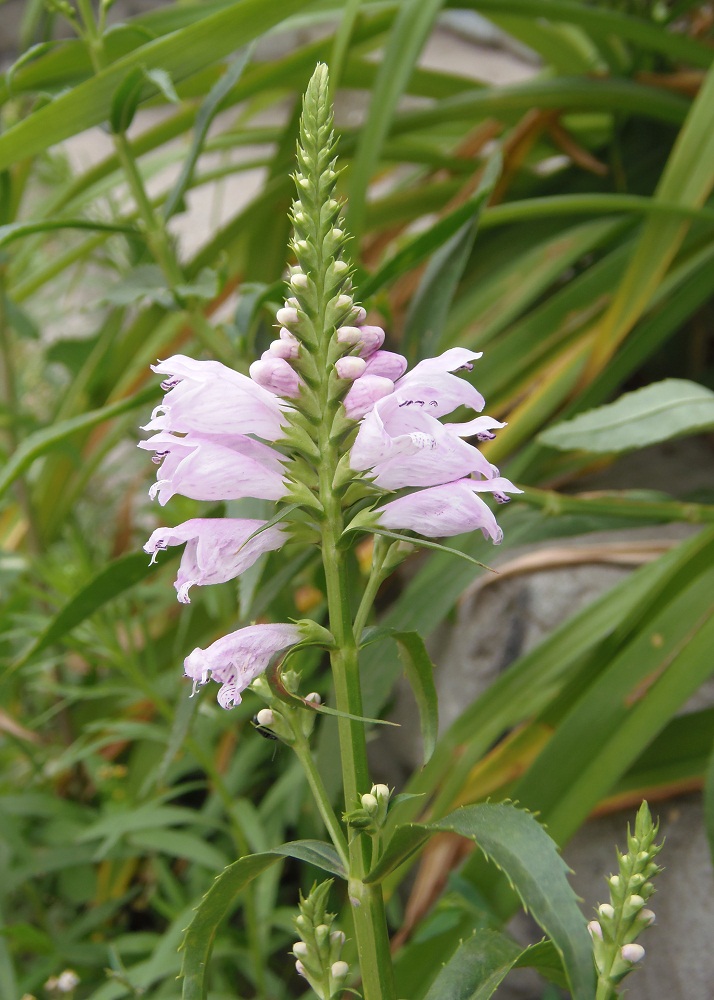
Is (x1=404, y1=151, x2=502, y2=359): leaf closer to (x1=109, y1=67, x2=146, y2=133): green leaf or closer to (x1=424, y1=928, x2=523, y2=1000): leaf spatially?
(x1=109, y1=67, x2=146, y2=133): green leaf

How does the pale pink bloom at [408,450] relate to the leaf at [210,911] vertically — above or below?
above

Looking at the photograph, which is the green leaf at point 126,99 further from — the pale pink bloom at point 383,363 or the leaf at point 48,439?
the pale pink bloom at point 383,363

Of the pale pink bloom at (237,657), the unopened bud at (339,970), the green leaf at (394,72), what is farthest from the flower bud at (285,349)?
the green leaf at (394,72)

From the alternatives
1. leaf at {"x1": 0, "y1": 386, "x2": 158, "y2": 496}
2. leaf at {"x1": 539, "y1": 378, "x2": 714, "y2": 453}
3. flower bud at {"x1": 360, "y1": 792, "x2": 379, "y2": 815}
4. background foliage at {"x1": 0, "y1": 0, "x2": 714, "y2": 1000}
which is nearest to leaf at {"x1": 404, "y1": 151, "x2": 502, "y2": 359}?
background foliage at {"x1": 0, "y1": 0, "x2": 714, "y2": 1000}

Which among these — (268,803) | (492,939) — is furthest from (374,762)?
(492,939)

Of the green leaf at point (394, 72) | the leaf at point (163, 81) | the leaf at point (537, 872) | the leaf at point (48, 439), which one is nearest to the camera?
the leaf at point (537, 872)

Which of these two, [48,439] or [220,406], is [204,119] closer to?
[48,439]
